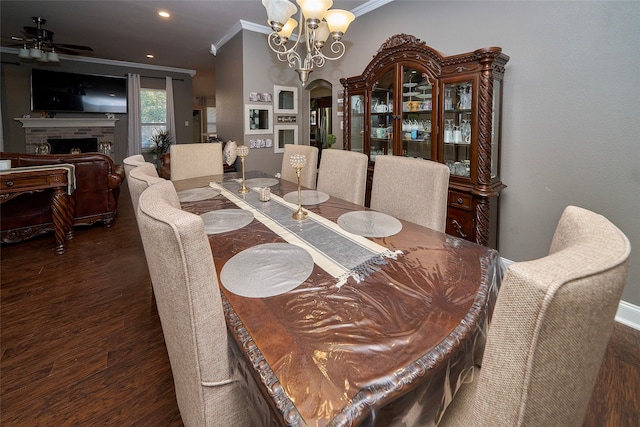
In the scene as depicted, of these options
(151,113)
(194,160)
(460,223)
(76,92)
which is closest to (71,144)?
(76,92)

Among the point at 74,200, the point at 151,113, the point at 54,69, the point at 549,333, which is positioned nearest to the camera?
the point at 549,333

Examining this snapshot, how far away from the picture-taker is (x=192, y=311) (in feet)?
2.24

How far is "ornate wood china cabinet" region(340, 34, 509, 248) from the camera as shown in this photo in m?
2.22

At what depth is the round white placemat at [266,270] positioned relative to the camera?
89 cm

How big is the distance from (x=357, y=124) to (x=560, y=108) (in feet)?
6.04

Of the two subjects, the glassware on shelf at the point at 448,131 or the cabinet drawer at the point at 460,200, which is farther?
the glassware on shelf at the point at 448,131

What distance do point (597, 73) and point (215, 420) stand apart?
2.74m

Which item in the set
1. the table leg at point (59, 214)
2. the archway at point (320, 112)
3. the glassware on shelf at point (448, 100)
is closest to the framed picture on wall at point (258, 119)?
the archway at point (320, 112)

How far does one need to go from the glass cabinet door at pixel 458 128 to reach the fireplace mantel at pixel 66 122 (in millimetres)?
7006

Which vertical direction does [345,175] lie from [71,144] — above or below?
below

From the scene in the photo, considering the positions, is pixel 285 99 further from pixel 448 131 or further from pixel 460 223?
pixel 460 223

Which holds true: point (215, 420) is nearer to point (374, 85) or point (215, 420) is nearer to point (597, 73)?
point (597, 73)

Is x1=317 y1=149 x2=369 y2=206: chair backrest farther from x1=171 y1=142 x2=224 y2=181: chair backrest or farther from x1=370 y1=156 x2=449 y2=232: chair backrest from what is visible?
x1=171 y1=142 x2=224 y2=181: chair backrest

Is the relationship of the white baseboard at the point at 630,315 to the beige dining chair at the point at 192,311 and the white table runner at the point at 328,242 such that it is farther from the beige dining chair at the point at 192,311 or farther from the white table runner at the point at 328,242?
the beige dining chair at the point at 192,311
